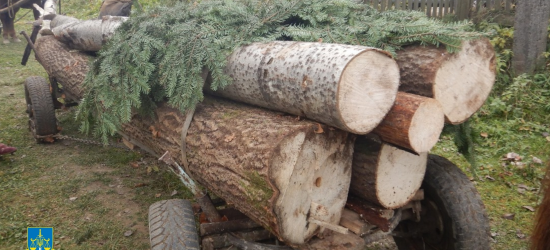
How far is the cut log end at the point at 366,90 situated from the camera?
225cm

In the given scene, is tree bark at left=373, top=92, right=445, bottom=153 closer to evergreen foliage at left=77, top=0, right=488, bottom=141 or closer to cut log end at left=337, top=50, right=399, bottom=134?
cut log end at left=337, top=50, right=399, bottom=134

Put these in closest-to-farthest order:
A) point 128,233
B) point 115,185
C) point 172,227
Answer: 1. point 172,227
2. point 128,233
3. point 115,185

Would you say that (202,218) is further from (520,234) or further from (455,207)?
(520,234)

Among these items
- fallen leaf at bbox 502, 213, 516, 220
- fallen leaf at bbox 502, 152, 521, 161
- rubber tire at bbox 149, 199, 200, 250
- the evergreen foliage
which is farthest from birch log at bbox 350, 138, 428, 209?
fallen leaf at bbox 502, 152, 521, 161

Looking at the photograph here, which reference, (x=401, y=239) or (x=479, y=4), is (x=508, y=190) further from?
(x=479, y=4)

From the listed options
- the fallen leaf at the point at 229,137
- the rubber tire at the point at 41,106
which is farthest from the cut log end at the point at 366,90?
the rubber tire at the point at 41,106

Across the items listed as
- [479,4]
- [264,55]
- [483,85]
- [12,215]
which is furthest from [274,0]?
[479,4]

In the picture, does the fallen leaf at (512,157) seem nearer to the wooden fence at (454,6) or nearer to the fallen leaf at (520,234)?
the fallen leaf at (520,234)

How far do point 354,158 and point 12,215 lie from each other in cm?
322

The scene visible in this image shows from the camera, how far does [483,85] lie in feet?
9.17

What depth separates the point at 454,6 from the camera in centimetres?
729

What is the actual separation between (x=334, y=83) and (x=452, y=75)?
0.86 metres

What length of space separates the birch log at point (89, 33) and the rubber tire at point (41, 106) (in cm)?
64

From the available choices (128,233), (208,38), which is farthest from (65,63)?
(208,38)
